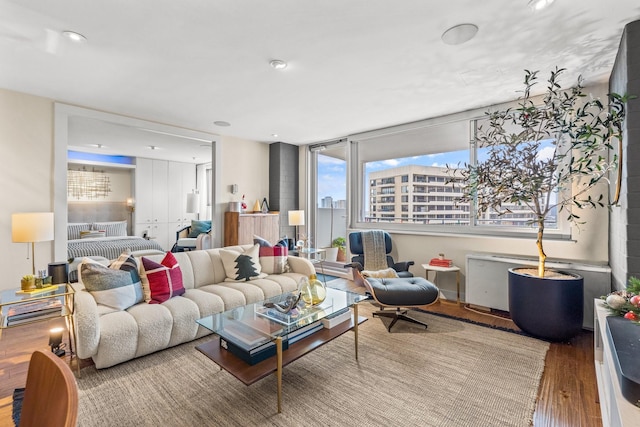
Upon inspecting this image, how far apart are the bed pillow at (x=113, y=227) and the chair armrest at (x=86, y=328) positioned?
532cm

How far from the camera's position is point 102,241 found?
212 inches

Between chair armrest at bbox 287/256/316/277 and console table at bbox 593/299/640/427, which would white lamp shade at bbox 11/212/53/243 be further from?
console table at bbox 593/299/640/427

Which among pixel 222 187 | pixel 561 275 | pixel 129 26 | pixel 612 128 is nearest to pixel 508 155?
pixel 612 128

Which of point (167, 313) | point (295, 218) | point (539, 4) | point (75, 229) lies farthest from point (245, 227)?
point (539, 4)

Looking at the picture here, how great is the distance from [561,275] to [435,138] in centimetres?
234

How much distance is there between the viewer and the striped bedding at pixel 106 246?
4.78 meters

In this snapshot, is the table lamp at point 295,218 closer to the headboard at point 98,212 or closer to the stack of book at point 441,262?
the stack of book at point 441,262

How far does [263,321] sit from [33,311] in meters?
1.70

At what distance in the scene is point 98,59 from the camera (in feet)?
8.33

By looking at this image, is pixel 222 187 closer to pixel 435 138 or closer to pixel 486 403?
pixel 435 138

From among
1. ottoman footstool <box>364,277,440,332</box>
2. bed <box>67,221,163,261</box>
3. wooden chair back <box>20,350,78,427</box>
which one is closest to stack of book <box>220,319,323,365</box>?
ottoman footstool <box>364,277,440,332</box>

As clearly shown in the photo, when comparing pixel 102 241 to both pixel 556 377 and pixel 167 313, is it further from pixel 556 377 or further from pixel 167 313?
pixel 556 377

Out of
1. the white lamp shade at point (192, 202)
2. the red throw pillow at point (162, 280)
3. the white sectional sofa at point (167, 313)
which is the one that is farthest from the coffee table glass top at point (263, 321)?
the white lamp shade at point (192, 202)

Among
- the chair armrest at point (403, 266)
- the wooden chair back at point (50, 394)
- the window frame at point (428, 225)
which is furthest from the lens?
the chair armrest at point (403, 266)
